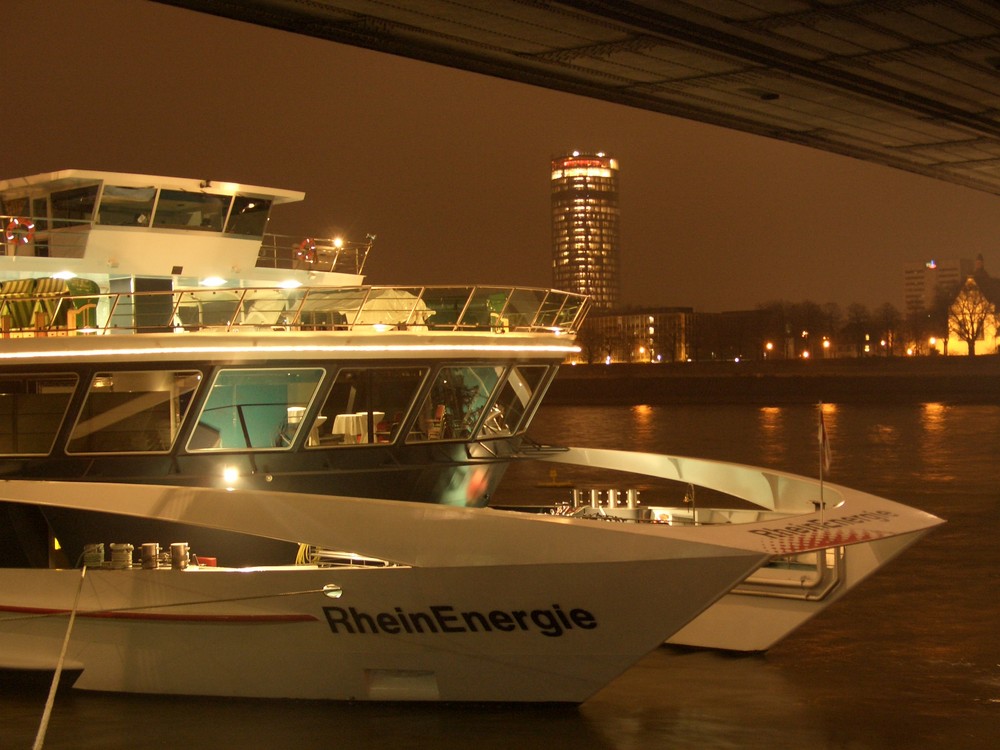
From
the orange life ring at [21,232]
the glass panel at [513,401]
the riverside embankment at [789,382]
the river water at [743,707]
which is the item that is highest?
the orange life ring at [21,232]

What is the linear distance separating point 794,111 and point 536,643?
22769 millimetres

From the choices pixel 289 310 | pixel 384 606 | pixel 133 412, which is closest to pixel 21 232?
pixel 133 412

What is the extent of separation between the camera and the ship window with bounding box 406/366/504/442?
14031 mm

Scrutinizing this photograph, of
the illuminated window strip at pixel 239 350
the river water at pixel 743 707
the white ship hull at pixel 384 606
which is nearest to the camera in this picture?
the white ship hull at pixel 384 606

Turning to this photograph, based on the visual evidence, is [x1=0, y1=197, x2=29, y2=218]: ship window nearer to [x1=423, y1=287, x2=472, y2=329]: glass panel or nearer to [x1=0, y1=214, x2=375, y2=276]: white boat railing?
[x1=0, y1=214, x2=375, y2=276]: white boat railing

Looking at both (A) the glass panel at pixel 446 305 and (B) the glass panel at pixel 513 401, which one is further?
(B) the glass panel at pixel 513 401

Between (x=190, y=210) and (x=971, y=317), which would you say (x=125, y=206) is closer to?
(x=190, y=210)

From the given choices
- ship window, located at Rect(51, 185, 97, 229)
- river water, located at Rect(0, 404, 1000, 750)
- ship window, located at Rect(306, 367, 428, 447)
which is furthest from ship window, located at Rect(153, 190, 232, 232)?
river water, located at Rect(0, 404, 1000, 750)

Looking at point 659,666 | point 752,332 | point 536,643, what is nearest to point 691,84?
point 659,666

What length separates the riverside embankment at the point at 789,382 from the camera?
9038 centimetres

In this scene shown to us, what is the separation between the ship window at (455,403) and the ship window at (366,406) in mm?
269

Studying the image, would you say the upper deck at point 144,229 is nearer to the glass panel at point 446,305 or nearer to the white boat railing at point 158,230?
the white boat railing at point 158,230

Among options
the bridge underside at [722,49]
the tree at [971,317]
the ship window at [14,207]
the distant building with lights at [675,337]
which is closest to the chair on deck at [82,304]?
the ship window at [14,207]

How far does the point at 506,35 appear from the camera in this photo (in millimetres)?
22156
